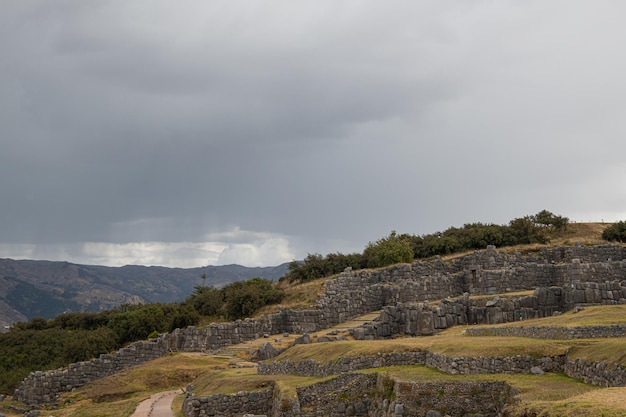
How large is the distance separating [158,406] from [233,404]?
776 centimetres

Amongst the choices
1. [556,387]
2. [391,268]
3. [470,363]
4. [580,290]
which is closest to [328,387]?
[470,363]

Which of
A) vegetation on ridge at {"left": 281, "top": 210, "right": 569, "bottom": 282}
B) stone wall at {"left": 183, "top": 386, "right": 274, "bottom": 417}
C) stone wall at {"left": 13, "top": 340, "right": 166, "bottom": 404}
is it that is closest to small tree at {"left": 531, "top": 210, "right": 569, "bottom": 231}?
vegetation on ridge at {"left": 281, "top": 210, "right": 569, "bottom": 282}

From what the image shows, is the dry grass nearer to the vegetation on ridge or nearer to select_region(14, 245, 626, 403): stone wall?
select_region(14, 245, 626, 403): stone wall

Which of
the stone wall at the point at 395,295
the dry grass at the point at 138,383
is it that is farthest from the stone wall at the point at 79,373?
the dry grass at the point at 138,383

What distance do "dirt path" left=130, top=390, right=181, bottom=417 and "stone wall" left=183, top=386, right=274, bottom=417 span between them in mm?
3535

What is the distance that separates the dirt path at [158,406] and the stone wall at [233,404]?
3535 millimetres

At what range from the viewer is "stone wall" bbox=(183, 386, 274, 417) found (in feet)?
85.2

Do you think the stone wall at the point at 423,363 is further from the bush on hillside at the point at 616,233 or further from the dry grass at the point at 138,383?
the bush on hillside at the point at 616,233

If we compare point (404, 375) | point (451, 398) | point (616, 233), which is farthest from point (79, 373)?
point (616, 233)

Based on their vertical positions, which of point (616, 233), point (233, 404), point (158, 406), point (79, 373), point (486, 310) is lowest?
point (158, 406)

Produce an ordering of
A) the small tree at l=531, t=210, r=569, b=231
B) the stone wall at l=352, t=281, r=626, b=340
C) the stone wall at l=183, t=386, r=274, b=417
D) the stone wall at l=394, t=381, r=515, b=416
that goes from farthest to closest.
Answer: the small tree at l=531, t=210, r=569, b=231 < the stone wall at l=352, t=281, r=626, b=340 < the stone wall at l=183, t=386, r=274, b=417 < the stone wall at l=394, t=381, r=515, b=416

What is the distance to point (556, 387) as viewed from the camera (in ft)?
58.5

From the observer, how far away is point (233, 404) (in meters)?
26.1

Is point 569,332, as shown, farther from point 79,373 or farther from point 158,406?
point 79,373
